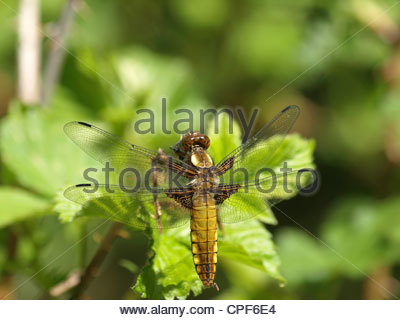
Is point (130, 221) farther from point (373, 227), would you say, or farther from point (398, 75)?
point (398, 75)

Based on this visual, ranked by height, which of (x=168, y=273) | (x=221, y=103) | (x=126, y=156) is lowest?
(x=168, y=273)

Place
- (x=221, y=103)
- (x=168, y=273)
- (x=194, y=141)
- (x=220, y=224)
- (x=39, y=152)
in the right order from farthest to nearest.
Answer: (x=221, y=103), (x=39, y=152), (x=194, y=141), (x=220, y=224), (x=168, y=273)

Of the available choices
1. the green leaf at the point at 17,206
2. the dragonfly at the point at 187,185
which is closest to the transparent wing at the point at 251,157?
the dragonfly at the point at 187,185

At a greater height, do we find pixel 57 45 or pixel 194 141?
pixel 57 45

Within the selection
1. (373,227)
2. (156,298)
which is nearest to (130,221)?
(156,298)

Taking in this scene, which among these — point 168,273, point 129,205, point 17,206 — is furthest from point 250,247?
point 17,206

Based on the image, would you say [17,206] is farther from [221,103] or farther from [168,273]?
[221,103]
